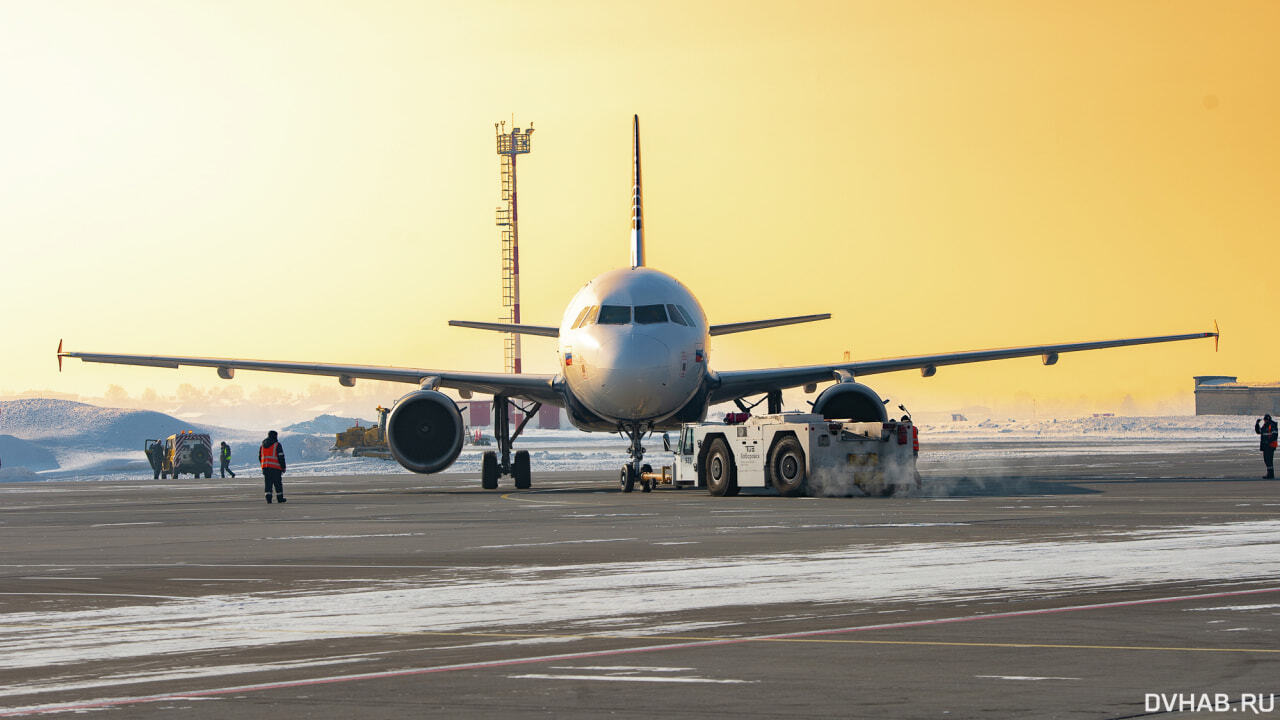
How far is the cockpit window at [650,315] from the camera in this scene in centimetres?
3394

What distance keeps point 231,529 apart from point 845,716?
1762 cm

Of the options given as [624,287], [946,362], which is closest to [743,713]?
[624,287]

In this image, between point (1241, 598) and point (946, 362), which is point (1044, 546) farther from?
point (946, 362)

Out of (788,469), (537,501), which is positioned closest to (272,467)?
(537,501)

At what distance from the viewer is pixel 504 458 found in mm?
39344

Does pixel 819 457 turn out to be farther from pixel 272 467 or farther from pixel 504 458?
pixel 272 467

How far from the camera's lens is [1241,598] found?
488 inches

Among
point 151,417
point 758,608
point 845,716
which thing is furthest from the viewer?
point 151,417

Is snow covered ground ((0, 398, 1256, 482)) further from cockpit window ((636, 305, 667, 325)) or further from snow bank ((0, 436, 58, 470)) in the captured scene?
cockpit window ((636, 305, 667, 325))

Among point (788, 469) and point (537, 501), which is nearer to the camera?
point (537, 501)

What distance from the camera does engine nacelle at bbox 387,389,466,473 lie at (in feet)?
117

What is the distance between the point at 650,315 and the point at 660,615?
22.3 metres

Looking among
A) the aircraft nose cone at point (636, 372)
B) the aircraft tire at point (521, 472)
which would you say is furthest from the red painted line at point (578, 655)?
the aircraft tire at point (521, 472)

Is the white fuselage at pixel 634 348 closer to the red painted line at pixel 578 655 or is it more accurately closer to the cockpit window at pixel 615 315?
the cockpit window at pixel 615 315
